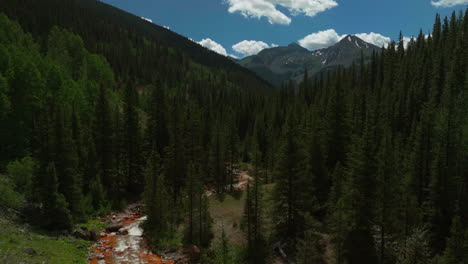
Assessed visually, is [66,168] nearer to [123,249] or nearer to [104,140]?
[123,249]

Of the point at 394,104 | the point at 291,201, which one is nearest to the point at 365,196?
the point at 291,201

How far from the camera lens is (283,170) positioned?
33.7m

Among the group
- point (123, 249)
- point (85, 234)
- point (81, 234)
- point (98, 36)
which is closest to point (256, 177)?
point (123, 249)

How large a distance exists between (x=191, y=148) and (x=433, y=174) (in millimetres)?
35805

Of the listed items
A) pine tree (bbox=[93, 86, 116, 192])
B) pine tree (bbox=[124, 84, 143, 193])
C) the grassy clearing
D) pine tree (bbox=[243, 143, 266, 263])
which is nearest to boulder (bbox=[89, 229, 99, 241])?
the grassy clearing

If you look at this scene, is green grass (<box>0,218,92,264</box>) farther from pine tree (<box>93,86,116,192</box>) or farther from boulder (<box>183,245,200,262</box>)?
pine tree (<box>93,86,116,192</box>)

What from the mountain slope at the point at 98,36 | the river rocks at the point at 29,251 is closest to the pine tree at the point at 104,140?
the river rocks at the point at 29,251

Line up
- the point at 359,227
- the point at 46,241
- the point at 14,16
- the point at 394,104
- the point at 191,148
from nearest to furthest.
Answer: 1. the point at 46,241
2. the point at 359,227
3. the point at 191,148
4. the point at 394,104
5. the point at 14,16

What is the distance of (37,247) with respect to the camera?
22.2 meters

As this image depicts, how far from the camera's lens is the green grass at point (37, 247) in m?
19.2

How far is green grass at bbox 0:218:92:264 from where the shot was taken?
19172mm

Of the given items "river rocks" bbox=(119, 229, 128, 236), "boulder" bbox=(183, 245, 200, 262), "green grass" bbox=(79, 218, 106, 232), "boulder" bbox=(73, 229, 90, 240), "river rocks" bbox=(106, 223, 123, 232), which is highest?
"boulder" bbox=(73, 229, 90, 240)

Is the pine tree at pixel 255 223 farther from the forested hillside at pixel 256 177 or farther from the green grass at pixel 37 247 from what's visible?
the green grass at pixel 37 247

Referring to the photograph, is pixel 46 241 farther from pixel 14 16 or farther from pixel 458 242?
pixel 14 16
